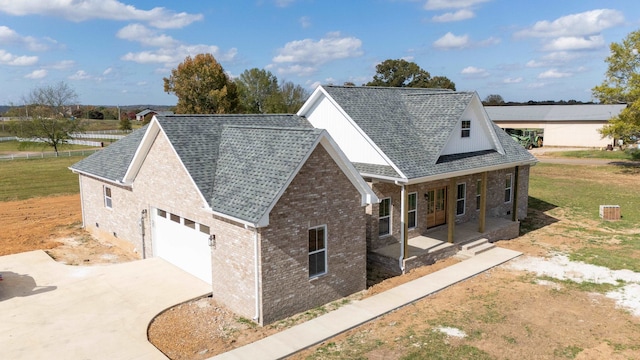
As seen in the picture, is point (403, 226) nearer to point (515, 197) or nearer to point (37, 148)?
point (515, 197)

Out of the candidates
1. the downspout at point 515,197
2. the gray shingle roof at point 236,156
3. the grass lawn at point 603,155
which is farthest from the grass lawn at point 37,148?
the grass lawn at point 603,155

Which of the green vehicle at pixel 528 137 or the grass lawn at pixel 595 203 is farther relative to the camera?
the green vehicle at pixel 528 137

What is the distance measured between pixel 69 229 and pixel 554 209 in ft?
88.9

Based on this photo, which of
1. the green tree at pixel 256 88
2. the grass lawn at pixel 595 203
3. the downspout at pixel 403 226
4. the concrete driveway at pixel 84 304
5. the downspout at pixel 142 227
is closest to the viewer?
the concrete driveway at pixel 84 304

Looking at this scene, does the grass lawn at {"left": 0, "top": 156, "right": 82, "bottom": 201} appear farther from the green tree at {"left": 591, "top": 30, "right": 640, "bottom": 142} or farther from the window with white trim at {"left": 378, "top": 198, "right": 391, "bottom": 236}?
the green tree at {"left": 591, "top": 30, "right": 640, "bottom": 142}

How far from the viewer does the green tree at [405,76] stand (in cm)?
9119

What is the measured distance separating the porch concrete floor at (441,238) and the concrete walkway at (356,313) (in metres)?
1.17

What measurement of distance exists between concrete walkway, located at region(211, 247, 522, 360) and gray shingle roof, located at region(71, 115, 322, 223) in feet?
10.1

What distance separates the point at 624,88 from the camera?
132 ft

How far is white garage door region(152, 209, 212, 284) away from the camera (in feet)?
48.2

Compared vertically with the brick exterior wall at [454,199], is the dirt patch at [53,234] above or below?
below

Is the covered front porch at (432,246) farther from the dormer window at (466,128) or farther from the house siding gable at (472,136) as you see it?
the dormer window at (466,128)

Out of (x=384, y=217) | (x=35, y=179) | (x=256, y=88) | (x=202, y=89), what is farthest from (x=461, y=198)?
(x=256, y=88)

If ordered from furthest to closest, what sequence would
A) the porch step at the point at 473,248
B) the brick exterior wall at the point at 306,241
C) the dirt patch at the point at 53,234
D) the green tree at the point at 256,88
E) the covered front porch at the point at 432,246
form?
1. the green tree at the point at 256,88
2. the dirt patch at the point at 53,234
3. the porch step at the point at 473,248
4. the covered front porch at the point at 432,246
5. the brick exterior wall at the point at 306,241
